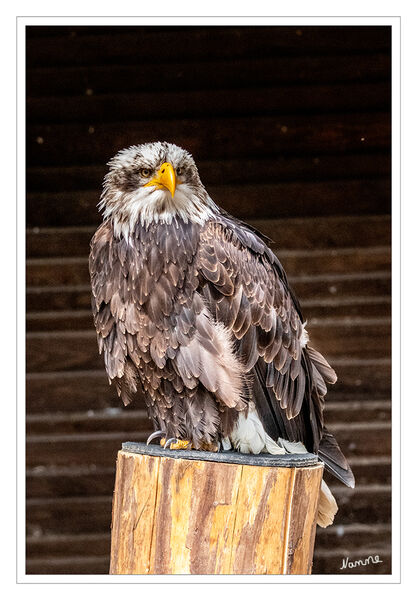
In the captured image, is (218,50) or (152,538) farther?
(218,50)

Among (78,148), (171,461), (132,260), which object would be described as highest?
(78,148)

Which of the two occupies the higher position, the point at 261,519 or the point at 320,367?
the point at 320,367

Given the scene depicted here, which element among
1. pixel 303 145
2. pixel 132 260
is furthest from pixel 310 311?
pixel 132 260

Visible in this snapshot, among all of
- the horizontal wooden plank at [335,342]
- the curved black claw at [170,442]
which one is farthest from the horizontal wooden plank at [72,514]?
the curved black claw at [170,442]

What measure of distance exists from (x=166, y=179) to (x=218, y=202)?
1.79 metres

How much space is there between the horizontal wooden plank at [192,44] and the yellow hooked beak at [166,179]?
1.36 m

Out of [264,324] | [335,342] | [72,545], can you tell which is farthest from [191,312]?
[72,545]

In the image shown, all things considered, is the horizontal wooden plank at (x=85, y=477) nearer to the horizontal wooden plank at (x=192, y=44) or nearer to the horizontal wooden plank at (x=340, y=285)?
the horizontal wooden plank at (x=340, y=285)

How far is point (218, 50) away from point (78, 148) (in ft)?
3.22

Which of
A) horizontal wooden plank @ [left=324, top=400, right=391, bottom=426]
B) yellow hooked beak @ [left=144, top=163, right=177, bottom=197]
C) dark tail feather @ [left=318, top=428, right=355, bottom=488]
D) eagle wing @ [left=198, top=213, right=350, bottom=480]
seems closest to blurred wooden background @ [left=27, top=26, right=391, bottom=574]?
horizontal wooden plank @ [left=324, top=400, right=391, bottom=426]

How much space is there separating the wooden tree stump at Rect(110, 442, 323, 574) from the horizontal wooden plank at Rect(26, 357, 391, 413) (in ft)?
5.90

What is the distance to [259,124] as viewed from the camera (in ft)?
13.9

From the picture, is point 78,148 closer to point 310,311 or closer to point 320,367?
point 310,311

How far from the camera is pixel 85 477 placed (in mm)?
4457
